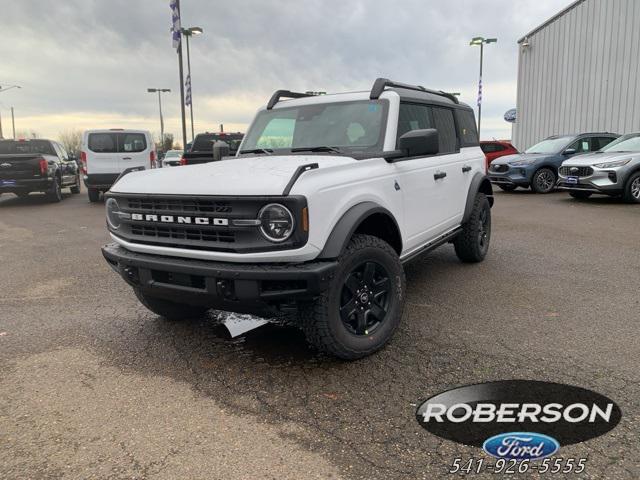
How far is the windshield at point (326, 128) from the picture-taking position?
4141mm

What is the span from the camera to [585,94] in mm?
22516

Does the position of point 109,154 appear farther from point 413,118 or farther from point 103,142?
point 413,118

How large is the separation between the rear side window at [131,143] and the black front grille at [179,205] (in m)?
11.1

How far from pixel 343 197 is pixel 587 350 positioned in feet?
6.54

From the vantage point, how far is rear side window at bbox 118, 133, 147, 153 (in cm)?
1376

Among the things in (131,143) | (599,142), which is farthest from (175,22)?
(599,142)

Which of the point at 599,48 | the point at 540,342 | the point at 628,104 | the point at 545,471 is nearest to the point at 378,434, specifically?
the point at 545,471

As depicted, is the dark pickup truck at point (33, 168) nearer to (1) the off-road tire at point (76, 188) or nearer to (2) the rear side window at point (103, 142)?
(1) the off-road tire at point (76, 188)

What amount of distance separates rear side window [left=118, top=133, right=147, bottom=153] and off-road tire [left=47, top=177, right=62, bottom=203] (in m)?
2.48

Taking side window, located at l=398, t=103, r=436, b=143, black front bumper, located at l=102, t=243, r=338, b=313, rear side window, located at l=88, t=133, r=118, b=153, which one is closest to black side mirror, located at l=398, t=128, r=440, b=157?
side window, located at l=398, t=103, r=436, b=143

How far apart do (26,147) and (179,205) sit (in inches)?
568

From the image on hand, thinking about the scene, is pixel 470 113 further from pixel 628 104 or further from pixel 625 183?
pixel 628 104

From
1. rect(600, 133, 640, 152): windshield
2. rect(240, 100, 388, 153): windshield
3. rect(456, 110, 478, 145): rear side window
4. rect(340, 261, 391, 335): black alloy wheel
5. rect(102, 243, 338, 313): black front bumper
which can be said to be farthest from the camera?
rect(600, 133, 640, 152): windshield

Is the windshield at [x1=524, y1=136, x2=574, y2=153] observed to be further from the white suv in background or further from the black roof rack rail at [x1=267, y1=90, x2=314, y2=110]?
the black roof rack rail at [x1=267, y1=90, x2=314, y2=110]
